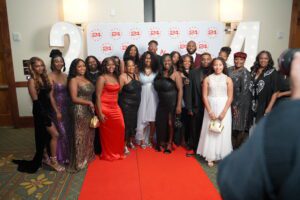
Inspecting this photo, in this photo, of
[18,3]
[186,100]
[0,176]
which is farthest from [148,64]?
[18,3]

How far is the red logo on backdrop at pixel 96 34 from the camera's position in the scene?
4820mm

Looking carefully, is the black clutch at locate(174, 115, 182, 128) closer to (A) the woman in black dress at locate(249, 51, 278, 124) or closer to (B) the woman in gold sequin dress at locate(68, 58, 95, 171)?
(A) the woman in black dress at locate(249, 51, 278, 124)

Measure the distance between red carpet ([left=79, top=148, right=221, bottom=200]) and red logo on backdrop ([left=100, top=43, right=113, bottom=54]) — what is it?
2068 millimetres

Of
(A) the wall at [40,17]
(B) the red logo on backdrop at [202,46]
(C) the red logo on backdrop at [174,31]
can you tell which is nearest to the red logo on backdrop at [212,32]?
(B) the red logo on backdrop at [202,46]

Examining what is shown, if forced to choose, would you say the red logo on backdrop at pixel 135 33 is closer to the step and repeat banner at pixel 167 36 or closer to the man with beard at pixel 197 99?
the step and repeat banner at pixel 167 36

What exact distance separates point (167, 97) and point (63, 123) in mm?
1430

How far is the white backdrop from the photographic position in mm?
4844

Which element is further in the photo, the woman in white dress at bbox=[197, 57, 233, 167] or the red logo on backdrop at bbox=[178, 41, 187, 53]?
the red logo on backdrop at bbox=[178, 41, 187, 53]

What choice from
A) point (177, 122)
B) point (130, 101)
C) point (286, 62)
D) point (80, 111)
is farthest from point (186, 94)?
point (286, 62)

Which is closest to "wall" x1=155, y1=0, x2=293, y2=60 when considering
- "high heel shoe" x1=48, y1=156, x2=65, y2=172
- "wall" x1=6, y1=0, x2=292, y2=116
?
"wall" x1=6, y1=0, x2=292, y2=116

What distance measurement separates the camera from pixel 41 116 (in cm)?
315

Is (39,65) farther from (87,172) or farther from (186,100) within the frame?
(186,100)

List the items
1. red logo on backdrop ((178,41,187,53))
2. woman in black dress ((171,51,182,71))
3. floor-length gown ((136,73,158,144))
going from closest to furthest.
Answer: floor-length gown ((136,73,158,144)) → woman in black dress ((171,51,182,71)) → red logo on backdrop ((178,41,187,53))

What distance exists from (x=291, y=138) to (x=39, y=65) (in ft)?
9.75
